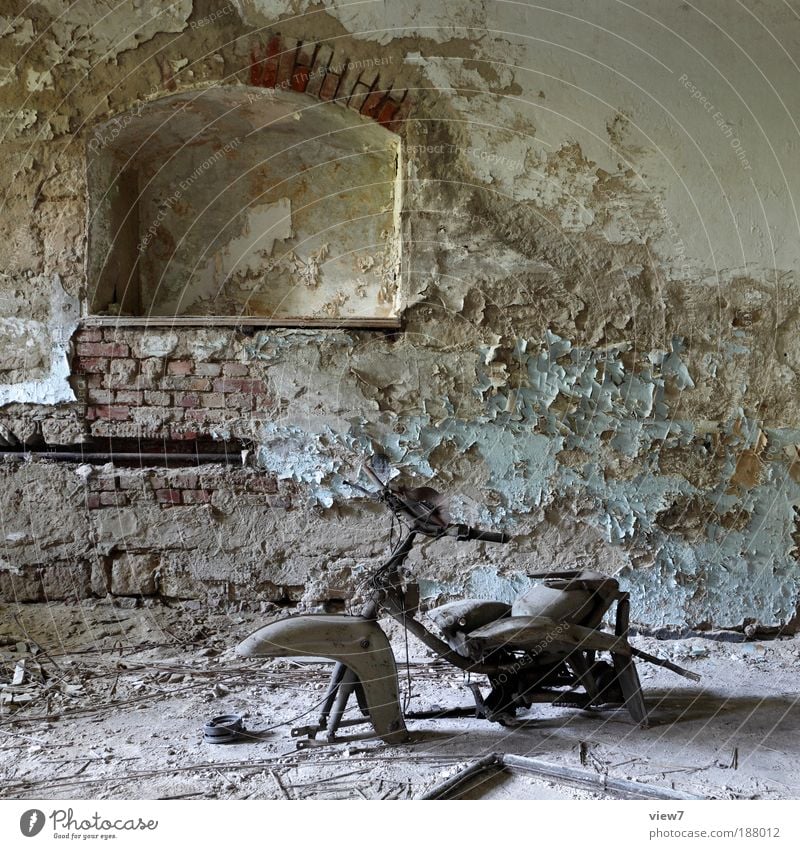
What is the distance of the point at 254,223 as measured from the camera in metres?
3.93

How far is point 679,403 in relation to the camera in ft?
11.5

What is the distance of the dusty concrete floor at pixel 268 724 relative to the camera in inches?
91.6

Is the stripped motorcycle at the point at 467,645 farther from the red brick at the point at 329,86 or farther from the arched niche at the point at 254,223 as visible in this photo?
the red brick at the point at 329,86

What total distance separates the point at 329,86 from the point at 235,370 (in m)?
1.17

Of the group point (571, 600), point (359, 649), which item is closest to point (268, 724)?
point (359, 649)

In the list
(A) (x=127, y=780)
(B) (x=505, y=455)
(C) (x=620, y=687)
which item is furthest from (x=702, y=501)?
(A) (x=127, y=780)

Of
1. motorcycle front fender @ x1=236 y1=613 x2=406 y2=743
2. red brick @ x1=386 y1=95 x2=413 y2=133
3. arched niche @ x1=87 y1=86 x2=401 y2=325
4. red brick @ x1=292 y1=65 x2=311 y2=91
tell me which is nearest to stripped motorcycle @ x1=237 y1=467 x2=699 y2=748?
motorcycle front fender @ x1=236 y1=613 x2=406 y2=743

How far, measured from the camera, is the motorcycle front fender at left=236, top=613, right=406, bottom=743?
2504 mm

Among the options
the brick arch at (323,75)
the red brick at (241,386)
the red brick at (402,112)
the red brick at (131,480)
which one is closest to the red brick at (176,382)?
the red brick at (241,386)

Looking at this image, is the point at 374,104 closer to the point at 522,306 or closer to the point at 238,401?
the point at 522,306

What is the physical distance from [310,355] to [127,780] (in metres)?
1.74
